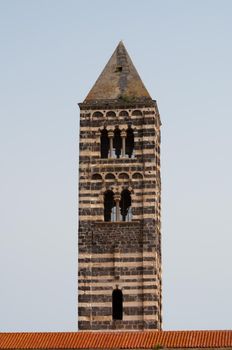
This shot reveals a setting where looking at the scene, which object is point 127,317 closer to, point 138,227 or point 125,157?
point 138,227

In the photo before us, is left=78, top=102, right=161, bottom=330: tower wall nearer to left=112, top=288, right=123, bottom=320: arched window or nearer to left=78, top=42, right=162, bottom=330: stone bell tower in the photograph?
left=78, top=42, right=162, bottom=330: stone bell tower

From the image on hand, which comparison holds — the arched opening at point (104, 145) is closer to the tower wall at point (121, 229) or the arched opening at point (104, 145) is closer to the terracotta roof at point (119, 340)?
the tower wall at point (121, 229)

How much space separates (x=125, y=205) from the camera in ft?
158

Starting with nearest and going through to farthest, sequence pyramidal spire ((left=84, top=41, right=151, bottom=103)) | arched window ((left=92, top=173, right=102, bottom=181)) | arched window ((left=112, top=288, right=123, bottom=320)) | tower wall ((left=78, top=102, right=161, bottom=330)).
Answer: tower wall ((left=78, top=102, right=161, bottom=330)) < arched window ((left=112, top=288, right=123, bottom=320)) < arched window ((left=92, top=173, right=102, bottom=181)) < pyramidal spire ((left=84, top=41, right=151, bottom=103))

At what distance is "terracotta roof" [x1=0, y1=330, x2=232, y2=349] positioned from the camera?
1609 inches

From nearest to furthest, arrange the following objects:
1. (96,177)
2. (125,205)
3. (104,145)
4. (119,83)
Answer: (96,177) < (125,205) < (104,145) < (119,83)

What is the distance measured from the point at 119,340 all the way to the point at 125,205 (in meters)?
8.34

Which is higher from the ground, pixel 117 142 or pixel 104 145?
pixel 117 142

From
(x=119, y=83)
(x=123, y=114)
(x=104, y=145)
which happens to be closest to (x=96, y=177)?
(x=104, y=145)

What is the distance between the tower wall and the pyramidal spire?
58 centimetres

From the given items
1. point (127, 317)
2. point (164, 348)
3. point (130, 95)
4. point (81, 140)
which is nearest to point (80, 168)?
point (81, 140)

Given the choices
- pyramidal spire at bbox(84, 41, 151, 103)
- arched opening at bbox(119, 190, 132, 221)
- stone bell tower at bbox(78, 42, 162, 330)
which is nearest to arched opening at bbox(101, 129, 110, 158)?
stone bell tower at bbox(78, 42, 162, 330)

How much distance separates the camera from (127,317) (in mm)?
46094

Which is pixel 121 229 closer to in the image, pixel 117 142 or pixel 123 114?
pixel 117 142
